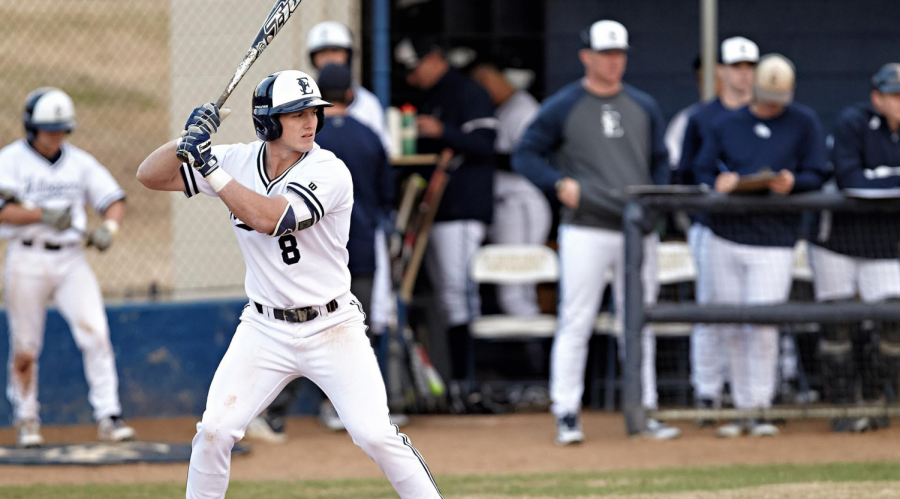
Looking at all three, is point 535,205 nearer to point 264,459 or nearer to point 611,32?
point 611,32

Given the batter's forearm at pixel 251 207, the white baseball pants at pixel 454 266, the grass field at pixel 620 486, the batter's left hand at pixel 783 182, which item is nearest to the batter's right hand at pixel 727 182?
the batter's left hand at pixel 783 182

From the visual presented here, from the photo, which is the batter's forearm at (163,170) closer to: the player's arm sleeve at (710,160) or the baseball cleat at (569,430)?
the baseball cleat at (569,430)

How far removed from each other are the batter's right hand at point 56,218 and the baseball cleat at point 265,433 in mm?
1585

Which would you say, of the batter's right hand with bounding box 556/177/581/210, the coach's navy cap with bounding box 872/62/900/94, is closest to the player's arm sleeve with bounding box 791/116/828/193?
the coach's navy cap with bounding box 872/62/900/94

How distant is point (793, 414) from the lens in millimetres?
6863

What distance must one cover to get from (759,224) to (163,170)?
3.87 m

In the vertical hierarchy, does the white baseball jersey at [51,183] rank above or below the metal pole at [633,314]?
above

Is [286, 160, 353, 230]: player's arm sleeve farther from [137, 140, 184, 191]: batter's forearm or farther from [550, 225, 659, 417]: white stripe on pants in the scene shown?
[550, 225, 659, 417]: white stripe on pants

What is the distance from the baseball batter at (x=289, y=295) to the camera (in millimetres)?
4168

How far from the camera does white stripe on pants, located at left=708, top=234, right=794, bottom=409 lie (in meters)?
7.01

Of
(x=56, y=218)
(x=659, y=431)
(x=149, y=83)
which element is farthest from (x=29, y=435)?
(x=149, y=83)

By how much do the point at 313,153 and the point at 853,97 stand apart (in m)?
7.07

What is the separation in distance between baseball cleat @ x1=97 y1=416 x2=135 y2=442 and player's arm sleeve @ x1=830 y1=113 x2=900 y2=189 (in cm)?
436

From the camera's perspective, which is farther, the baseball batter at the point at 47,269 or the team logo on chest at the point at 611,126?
the baseball batter at the point at 47,269
